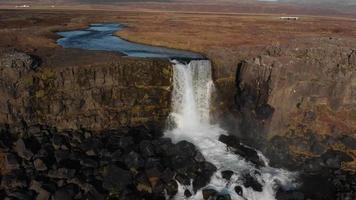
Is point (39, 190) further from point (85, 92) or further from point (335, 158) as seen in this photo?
point (335, 158)

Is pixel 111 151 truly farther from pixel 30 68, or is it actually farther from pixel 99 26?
pixel 99 26

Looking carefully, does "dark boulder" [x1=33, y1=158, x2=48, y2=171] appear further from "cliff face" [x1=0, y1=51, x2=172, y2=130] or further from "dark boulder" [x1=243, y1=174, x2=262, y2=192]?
"dark boulder" [x1=243, y1=174, x2=262, y2=192]

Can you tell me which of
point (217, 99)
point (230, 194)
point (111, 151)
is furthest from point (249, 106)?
point (111, 151)

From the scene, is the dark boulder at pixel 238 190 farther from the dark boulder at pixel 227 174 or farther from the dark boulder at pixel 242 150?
the dark boulder at pixel 242 150

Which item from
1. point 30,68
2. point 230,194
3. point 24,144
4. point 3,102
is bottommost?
point 230,194

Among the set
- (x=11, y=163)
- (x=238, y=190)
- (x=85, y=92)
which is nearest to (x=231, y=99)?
(x=238, y=190)

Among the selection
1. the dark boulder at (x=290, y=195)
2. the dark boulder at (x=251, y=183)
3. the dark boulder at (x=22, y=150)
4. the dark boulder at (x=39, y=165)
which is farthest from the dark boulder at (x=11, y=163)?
the dark boulder at (x=290, y=195)

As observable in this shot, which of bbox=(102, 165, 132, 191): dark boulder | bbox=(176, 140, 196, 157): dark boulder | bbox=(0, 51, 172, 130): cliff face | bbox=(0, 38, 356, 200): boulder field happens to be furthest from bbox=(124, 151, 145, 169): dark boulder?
bbox=(0, 51, 172, 130): cliff face
